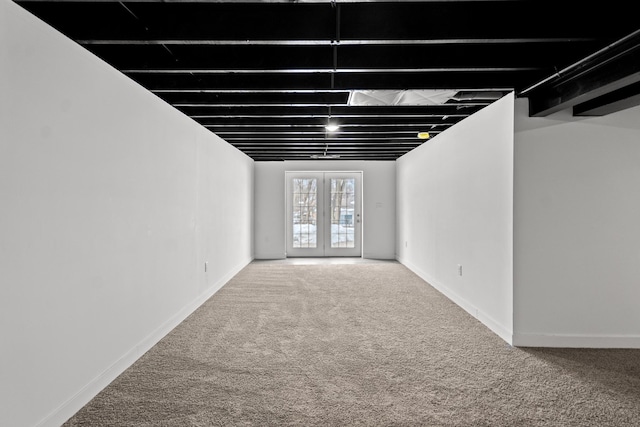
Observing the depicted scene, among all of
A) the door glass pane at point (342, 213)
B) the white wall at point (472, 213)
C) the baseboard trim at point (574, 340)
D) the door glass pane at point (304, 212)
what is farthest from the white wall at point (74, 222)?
the door glass pane at point (342, 213)

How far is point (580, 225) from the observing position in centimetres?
321

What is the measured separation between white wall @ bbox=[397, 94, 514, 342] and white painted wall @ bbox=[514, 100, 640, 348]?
0.62 ft

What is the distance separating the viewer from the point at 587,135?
3.20 meters

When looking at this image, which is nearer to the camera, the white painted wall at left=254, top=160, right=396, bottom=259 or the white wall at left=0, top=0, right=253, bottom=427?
the white wall at left=0, top=0, right=253, bottom=427

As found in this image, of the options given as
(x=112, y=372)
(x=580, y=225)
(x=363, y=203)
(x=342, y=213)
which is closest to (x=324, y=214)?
(x=342, y=213)

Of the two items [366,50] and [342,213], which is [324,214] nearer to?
[342,213]

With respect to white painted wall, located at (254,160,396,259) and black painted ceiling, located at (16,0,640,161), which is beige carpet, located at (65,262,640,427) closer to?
black painted ceiling, located at (16,0,640,161)

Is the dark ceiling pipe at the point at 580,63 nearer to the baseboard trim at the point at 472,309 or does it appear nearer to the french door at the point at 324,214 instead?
the baseboard trim at the point at 472,309

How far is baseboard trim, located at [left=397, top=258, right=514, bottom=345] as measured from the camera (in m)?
3.43

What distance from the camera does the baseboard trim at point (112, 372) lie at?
2.07m

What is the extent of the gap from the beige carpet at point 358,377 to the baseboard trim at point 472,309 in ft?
0.30

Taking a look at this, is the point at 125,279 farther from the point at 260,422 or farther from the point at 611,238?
the point at 611,238

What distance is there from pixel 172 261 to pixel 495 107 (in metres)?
3.48

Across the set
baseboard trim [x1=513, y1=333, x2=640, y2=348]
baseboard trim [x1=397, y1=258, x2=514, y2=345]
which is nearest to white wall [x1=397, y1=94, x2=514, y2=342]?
baseboard trim [x1=397, y1=258, x2=514, y2=345]
